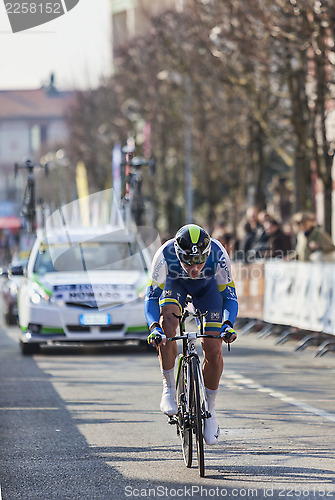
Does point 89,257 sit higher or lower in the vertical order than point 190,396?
lower

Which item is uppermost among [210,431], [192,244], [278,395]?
[192,244]

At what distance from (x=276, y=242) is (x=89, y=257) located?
5198mm

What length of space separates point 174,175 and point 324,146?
79.7 ft

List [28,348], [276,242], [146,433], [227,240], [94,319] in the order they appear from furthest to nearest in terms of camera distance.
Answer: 1. [227,240]
2. [276,242]
3. [28,348]
4. [94,319]
5. [146,433]

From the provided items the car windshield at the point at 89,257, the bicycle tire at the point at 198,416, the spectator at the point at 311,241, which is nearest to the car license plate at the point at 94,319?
the car windshield at the point at 89,257

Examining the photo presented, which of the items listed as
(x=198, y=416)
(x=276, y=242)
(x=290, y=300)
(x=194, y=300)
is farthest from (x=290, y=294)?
(x=198, y=416)

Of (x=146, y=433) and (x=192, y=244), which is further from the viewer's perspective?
(x=146, y=433)

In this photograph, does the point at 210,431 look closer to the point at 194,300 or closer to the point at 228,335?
the point at 228,335

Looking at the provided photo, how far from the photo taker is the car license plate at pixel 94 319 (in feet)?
55.0

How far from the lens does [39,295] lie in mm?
17141

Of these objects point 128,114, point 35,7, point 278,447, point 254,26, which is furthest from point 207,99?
point 278,447

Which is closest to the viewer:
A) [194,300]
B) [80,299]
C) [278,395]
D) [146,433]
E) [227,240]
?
[194,300]

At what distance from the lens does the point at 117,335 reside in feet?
55.2

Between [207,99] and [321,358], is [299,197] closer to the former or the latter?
[321,358]
